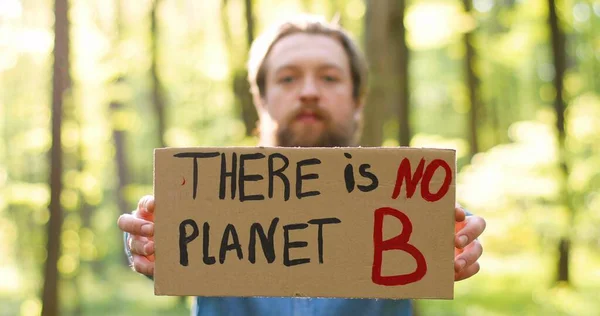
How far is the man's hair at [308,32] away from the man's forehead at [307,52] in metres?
0.03

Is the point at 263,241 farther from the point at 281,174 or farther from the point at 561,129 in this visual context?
the point at 561,129

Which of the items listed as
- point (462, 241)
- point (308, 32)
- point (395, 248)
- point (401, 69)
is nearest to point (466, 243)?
point (462, 241)

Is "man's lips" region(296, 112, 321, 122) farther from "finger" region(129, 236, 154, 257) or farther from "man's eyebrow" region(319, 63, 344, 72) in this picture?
"finger" region(129, 236, 154, 257)

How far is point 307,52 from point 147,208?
785mm

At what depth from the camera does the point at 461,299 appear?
1134 cm

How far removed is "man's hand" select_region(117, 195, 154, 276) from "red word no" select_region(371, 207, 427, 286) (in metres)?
0.59

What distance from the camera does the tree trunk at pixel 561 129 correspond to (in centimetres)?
944

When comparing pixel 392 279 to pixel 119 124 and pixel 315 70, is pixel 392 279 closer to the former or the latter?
pixel 315 70

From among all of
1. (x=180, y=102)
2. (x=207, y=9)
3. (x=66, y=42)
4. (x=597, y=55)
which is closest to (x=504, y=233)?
(x=597, y=55)

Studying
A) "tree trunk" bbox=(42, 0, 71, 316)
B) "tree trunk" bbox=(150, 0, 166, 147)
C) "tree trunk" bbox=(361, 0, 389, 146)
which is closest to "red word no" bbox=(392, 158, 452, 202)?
"tree trunk" bbox=(361, 0, 389, 146)

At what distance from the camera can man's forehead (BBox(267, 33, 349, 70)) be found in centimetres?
211

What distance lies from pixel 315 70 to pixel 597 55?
394 inches

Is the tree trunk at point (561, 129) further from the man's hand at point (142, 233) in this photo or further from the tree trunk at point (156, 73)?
the man's hand at point (142, 233)

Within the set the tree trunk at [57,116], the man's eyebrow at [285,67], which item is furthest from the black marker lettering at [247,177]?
the tree trunk at [57,116]
